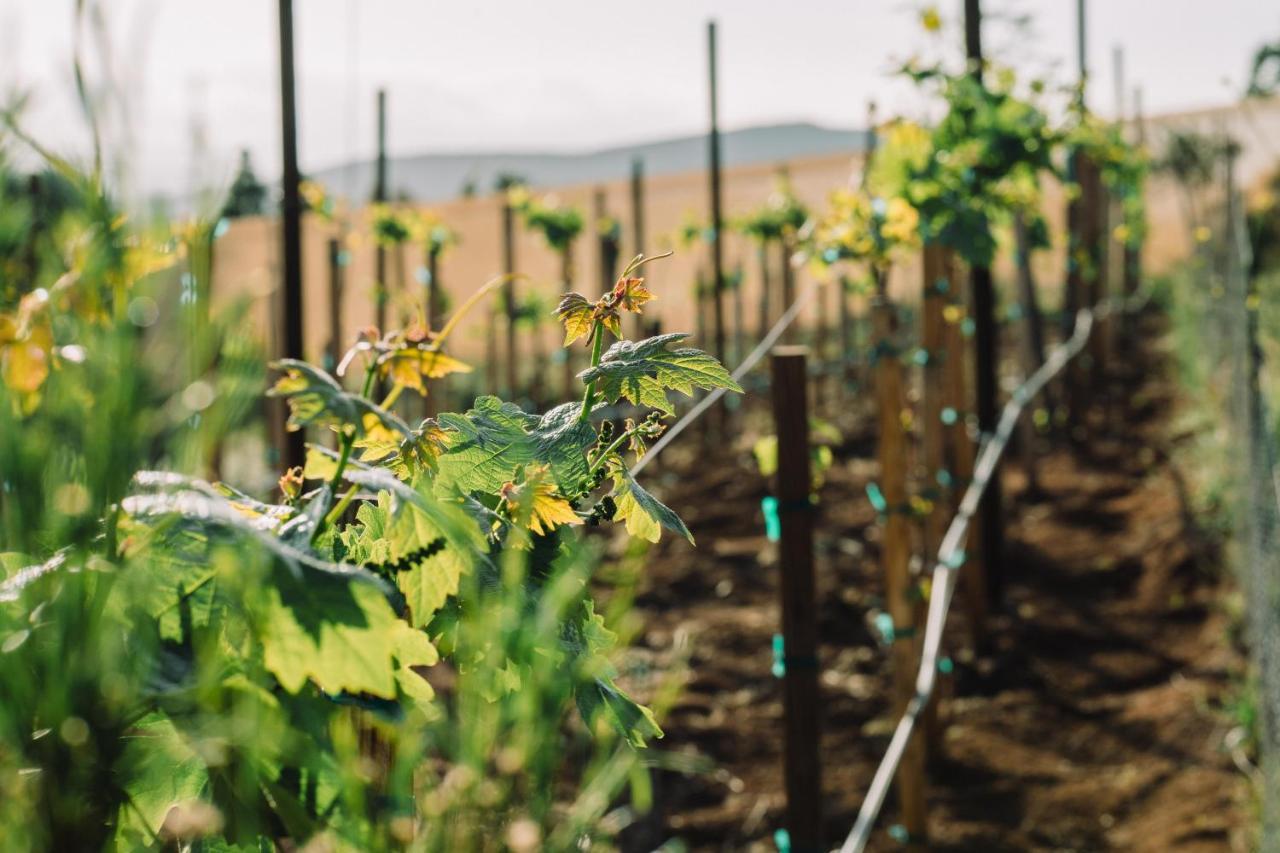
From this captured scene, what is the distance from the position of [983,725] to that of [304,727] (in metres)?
4.20

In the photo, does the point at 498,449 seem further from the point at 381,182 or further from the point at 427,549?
the point at 381,182

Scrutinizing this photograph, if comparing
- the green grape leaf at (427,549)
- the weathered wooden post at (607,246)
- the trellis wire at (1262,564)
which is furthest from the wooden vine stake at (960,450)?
the weathered wooden post at (607,246)

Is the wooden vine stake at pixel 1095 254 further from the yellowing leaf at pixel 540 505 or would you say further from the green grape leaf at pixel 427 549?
the green grape leaf at pixel 427 549

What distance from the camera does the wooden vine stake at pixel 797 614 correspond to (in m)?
2.47

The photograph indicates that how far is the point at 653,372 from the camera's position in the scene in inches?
40.9

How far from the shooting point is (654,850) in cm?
220

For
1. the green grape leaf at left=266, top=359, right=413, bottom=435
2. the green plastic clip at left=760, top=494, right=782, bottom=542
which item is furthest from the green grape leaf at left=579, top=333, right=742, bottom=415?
the green plastic clip at left=760, top=494, right=782, bottom=542

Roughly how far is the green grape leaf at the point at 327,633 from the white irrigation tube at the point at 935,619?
209cm

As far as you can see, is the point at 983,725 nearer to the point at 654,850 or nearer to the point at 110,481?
the point at 654,850

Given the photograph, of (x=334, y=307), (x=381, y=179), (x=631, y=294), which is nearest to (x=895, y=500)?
(x=631, y=294)

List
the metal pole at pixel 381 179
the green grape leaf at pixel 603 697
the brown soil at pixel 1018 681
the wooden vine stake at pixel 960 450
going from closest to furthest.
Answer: the green grape leaf at pixel 603 697, the brown soil at pixel 1018 681, the wooden vine stake at pixel 960 450, the metal pole at pixel 381 179

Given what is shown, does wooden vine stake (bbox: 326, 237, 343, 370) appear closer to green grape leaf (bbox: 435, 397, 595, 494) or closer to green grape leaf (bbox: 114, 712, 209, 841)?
green grape leaf (bbox: 435, 397, 595, 494)

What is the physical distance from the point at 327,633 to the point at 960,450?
4634 millimetres

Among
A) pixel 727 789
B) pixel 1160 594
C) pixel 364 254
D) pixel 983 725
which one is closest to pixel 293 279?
pixel 727 789
